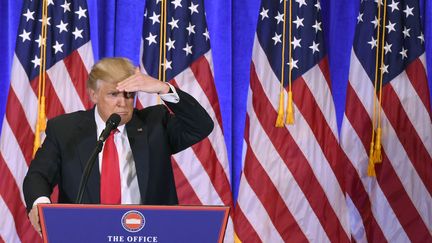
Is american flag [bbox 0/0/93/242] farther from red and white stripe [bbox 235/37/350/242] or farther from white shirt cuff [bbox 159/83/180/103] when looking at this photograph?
white shirt cuff [bbox 159/83/180/103]

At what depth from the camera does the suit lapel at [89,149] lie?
250 cm

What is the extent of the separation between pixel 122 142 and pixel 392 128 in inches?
101

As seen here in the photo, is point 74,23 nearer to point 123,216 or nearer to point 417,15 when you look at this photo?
point 417,15

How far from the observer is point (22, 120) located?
14.3ft

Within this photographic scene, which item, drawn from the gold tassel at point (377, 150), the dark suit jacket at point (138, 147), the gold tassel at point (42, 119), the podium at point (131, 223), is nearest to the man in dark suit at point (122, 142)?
the dark suit jacket at point (138, 147)

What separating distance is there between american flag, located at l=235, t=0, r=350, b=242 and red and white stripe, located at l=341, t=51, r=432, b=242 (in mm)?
152

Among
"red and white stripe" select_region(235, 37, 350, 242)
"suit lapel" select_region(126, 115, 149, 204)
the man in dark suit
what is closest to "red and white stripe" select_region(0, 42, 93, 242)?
"red and white stripe" select_region(235, 37, 350, 242)

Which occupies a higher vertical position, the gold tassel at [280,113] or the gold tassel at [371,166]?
the gold tassel at [280,113]

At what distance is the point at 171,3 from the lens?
460 cm

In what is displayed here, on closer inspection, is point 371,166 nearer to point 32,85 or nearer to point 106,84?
point 32,85

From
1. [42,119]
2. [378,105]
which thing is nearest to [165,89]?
[42,119]

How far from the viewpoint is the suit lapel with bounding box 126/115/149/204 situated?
2.53 metres

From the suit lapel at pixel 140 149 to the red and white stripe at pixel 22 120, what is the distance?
1830 mm

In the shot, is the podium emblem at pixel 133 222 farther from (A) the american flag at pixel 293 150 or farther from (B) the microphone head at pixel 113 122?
(A) the american flag at pixel 293 150
